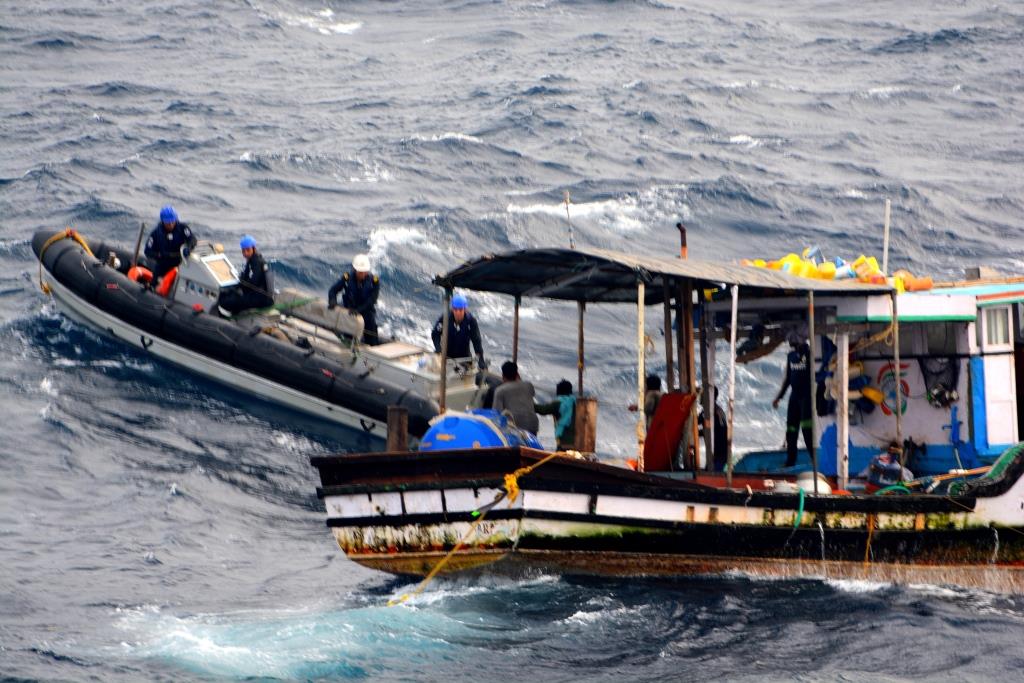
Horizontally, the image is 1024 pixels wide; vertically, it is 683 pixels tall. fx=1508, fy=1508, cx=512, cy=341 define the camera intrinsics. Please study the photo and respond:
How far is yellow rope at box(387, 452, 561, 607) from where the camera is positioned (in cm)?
1245

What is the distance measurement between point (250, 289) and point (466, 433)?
7622 mm

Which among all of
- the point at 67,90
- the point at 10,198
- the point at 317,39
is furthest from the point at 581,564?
the point at 317,39

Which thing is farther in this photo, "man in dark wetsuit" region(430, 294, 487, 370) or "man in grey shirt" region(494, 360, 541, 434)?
"man in dark wetsuit" region(430, 294, 487, 370)

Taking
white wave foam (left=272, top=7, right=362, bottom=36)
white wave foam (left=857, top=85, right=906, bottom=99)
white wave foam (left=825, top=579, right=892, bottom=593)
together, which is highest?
white wave foam (left=272, top=7, right=362, bottom=36)

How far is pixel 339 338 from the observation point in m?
19.6

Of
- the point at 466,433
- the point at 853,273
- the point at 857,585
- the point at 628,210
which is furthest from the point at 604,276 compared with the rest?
the point at 628,210

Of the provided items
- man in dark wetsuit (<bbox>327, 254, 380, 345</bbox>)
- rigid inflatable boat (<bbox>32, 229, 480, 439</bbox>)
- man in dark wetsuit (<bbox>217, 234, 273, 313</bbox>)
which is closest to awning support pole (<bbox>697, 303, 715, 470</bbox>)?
rigid inflatable boat (<bbox>32, 229, 480, 439</bbox>)

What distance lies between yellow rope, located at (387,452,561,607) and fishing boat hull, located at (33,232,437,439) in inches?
201

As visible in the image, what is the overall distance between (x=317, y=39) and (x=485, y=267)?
99.7ft

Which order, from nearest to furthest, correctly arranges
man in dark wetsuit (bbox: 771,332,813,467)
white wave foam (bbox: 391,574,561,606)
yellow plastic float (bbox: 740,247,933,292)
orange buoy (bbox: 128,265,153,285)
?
white wave foam (bbox: 391,574,561,606), yellow plastic float (bbox: 740,247,933,292), man in dark wetsuit (bbox: 771,332,813,467), orange buoy (bbox: 128,265,153,285)

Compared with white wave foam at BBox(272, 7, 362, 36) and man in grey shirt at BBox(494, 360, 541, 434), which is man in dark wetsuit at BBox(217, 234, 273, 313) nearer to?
man in grey shirt at BBox(494, 360, 541, 434)

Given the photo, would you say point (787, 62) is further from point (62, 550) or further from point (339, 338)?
point (62, 550)

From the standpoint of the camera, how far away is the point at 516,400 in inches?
549

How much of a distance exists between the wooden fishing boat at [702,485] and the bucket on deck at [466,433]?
2 cm
